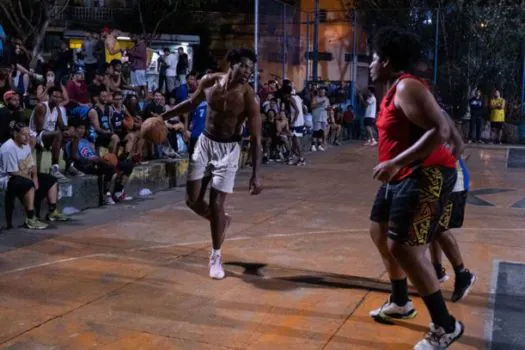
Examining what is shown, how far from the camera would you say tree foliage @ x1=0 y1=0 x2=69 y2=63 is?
22.3m

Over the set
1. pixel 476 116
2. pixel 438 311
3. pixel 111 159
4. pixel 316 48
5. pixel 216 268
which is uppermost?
pixel 316 48

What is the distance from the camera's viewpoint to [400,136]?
4.04m

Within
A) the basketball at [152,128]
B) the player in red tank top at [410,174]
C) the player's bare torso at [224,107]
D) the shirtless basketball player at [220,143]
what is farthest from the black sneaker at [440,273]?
the basketball at [152,128]

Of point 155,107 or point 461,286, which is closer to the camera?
point 461,286

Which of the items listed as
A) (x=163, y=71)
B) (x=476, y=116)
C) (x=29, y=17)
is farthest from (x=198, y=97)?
(x=29, y=17)

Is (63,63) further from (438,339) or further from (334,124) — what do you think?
(438,339)

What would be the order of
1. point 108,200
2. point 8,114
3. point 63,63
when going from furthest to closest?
point 63,63 < point 108,200 < point 8,114

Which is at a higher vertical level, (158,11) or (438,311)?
(158,11)

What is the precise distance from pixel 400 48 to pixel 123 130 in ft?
23.0

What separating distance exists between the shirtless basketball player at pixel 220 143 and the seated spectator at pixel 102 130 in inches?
170

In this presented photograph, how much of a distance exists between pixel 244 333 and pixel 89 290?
1516 mm

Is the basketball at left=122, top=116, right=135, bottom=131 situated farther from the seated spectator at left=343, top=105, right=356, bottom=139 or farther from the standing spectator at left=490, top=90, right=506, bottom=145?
the standing spectator at left=490, top=90, right=506, bottom=145

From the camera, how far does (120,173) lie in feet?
30.9

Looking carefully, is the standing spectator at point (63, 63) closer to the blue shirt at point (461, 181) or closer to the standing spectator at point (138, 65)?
the standing spectator at point (138, 65)
